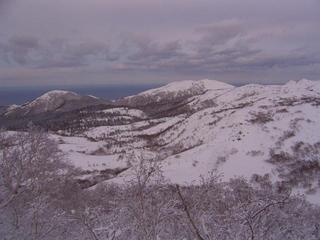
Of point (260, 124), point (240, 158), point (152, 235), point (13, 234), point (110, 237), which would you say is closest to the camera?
point (152, 235)

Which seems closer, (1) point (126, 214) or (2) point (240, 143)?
(1) point (126, 214)

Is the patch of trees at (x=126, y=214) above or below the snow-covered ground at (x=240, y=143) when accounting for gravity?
above

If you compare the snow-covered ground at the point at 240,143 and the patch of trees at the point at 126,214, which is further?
the snow-covered ground at the point at 240,143

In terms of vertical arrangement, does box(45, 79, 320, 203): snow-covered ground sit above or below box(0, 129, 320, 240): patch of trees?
below

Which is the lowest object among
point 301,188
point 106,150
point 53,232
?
point 106,150

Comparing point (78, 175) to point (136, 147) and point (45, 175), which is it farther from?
point (45, 175)

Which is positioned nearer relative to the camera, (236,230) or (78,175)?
(236,230)

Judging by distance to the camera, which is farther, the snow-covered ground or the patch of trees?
the snow-covered ground

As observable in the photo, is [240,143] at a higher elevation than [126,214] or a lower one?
lower

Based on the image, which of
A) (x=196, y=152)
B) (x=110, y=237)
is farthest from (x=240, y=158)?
(x=110, y=237)

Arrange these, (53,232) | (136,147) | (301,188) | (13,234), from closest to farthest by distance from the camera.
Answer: (13,234) → (53,232) → (301,188) → (136,147)

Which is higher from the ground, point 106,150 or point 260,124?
point 260,124
